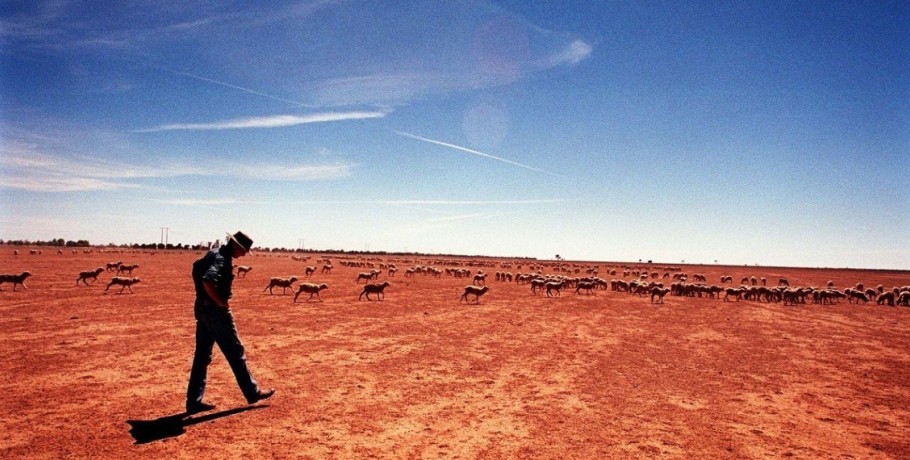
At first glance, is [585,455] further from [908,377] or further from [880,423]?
[908,377]

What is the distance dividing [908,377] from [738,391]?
18.5 ft

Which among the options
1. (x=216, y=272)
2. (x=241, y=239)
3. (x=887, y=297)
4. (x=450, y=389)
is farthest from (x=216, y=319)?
(x=887, y=297)

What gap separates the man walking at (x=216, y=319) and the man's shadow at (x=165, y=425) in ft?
0.66

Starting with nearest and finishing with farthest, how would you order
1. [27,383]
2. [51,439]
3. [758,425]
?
[51,439]
[758,425]
[27,383]

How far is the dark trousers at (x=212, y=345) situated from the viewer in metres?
6.39

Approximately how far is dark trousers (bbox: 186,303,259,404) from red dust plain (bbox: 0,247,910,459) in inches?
17.6

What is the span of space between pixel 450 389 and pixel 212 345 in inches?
170

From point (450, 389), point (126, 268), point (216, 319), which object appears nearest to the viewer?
point (216, 319)

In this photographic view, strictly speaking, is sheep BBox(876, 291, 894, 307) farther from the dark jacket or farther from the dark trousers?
the dark jacket

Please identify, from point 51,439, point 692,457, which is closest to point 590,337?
point 692,457

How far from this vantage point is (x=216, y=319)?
6.39 metres

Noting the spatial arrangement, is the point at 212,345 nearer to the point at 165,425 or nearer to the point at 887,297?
the point at 165,425

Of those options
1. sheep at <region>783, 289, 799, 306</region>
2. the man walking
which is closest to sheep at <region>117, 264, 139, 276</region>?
the man walking

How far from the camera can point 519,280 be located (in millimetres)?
43812
